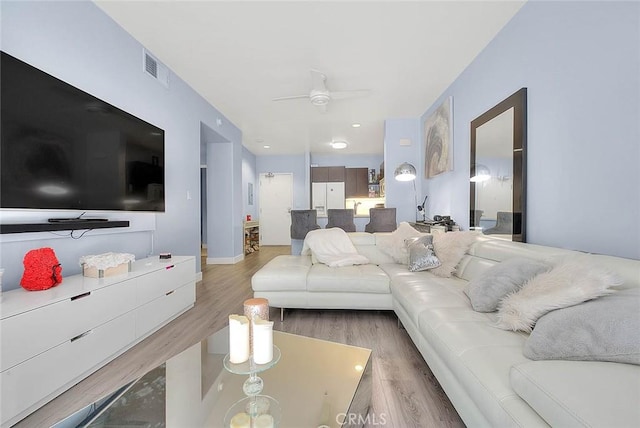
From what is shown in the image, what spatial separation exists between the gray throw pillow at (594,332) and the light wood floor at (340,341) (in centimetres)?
62

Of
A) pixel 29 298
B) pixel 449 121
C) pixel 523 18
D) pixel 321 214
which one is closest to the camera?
pixel 29 298

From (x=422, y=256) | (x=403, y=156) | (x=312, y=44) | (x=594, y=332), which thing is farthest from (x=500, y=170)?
(x=403, y=156)

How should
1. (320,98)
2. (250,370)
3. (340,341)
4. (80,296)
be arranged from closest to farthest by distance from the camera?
(250,370), (80,296), (340,341), (320,98)

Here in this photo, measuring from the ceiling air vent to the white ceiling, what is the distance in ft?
0.23

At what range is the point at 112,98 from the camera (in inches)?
92.6

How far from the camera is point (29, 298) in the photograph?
1414mm

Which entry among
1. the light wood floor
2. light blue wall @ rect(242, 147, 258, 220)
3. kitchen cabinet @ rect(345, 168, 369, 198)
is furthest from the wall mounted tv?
kitchen cabinet @ rect(345, 168, 369, 198)

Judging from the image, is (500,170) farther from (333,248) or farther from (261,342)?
(261,342)

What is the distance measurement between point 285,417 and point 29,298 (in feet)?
5.09

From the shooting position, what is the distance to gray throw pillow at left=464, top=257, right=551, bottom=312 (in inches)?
55.1

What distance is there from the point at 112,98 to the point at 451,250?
10.9ft

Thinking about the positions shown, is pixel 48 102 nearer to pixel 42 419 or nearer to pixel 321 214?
pixel 42 419

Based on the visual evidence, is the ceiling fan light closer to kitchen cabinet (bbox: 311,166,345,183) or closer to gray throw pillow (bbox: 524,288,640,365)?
gray throw pillow (bbox: 524,288,640,365)

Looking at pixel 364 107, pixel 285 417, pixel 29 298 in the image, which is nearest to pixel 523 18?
pixel 364 107
